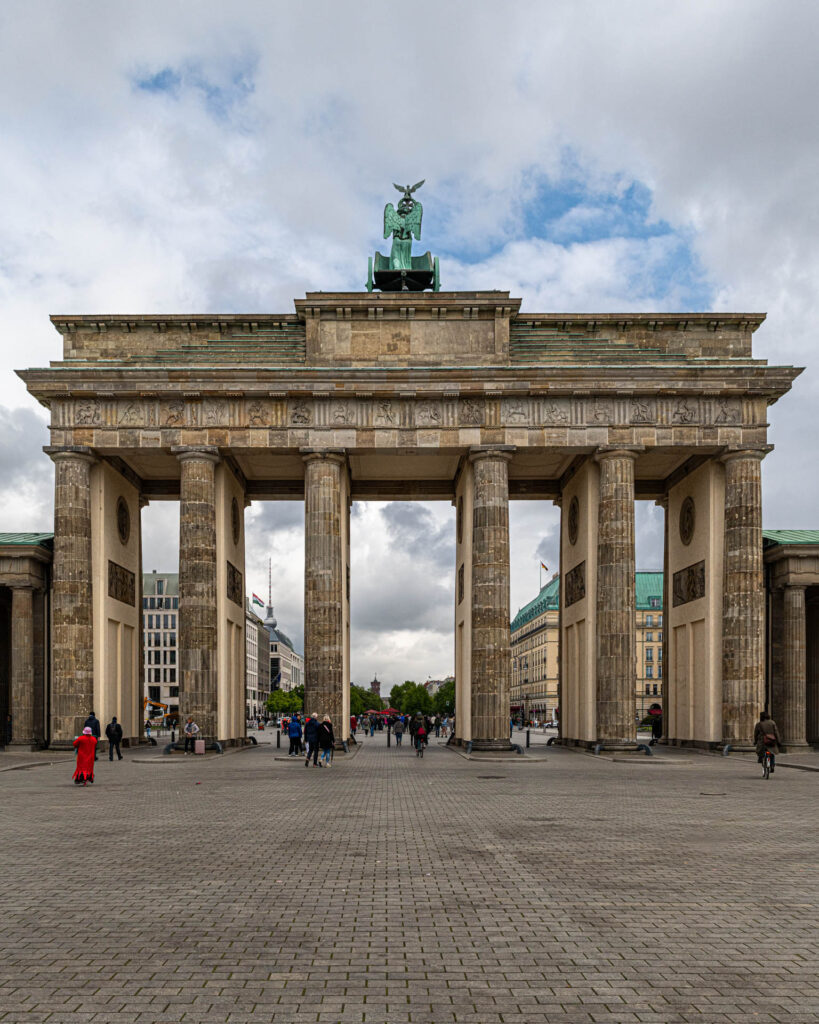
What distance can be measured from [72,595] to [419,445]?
1643 centimetres

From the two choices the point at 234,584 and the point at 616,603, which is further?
the point at 234,584

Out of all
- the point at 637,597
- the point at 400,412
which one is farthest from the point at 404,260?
the point at 637,597

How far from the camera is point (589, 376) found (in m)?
43.0

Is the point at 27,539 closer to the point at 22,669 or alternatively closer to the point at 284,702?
the point at 22,669

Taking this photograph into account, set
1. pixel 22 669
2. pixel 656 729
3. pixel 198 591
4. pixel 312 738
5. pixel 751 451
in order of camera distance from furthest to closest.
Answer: pixel 656 729 < pixel 22 669 < pixel 751 451 < pixel 198 591 < pixel 312 738

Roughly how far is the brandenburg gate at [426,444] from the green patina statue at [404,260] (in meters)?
6.02

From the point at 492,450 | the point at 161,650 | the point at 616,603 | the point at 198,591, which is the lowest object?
the point at 161,650

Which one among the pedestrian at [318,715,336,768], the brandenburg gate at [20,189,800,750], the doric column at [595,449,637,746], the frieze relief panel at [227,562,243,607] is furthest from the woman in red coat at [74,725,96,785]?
the doric column at [595,449,637,746]

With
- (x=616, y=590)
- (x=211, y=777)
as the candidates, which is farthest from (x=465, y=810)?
(x=616, y=590)

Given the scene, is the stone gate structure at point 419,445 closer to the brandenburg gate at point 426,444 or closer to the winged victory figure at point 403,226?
the brandenburg gate at point 426,444

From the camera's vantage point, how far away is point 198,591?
42.3 meters

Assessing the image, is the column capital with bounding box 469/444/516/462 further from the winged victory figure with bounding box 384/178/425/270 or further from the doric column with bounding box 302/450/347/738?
the winged victory figure with bounding box 384/178/425/270

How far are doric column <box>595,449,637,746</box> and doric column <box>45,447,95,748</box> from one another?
22337mm

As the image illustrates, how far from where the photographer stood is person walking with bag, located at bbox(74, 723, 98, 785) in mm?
25844
